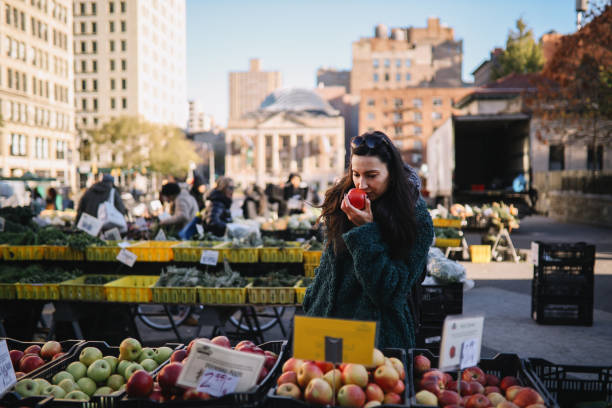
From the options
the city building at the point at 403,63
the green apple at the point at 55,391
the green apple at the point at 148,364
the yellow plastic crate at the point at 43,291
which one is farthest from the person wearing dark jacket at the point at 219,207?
the city building at the point at 403,63

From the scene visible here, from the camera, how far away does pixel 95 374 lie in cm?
269

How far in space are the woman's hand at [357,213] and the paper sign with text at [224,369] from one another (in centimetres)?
85

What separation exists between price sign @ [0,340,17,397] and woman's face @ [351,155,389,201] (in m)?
1.83

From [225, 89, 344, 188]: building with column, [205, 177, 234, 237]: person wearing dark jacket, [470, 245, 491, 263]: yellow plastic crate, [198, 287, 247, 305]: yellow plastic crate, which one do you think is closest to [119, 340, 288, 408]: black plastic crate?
[198, 287, 247, 305]: yellow plastic crate

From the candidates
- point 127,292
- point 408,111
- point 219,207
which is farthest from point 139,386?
point 408,111

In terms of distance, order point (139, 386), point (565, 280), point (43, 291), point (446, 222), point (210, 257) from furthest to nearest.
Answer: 1. point (446, 222)
2. point (565, 280)
3. point (210, 257)
4. point (43, 291)
5. point (139, 386)

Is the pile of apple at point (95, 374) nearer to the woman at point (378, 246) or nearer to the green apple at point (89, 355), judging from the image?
the green apple at point (89, 355)

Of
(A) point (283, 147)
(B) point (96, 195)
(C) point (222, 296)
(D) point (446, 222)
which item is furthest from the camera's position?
(A) point (283, 147)

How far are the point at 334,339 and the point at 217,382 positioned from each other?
51cm

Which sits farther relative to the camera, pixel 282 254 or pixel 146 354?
pixel 282 254

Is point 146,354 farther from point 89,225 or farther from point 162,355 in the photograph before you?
point 89,225

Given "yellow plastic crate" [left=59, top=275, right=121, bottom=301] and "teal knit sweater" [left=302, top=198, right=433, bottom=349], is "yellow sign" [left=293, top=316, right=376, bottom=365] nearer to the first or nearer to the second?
"teal knit sweater" [left=302, top=198, right=433, bottom=349]

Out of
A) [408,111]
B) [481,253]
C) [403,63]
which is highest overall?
[403,63]

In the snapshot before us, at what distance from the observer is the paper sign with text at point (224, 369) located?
2076mm
